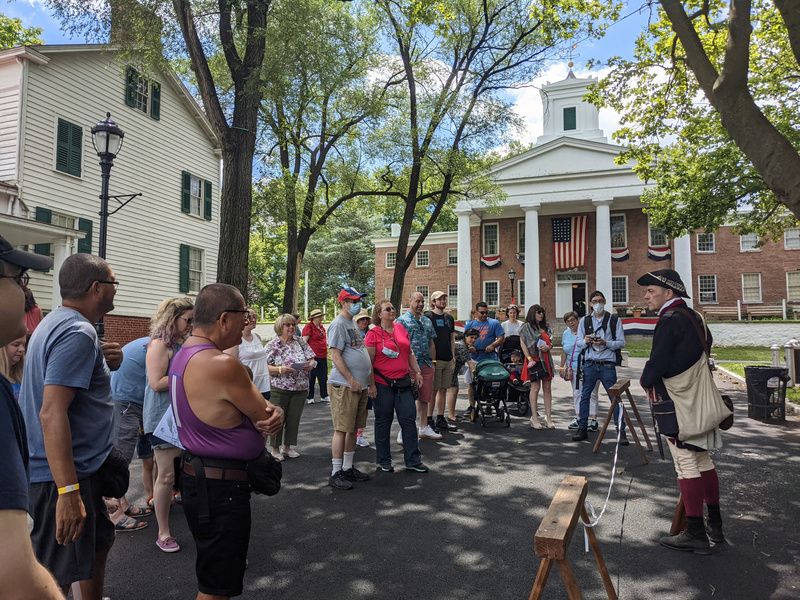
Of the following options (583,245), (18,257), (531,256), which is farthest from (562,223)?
(18,257)

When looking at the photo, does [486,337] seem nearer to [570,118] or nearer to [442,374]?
[442,374]

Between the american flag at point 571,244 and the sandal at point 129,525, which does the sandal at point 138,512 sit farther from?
the american flag at point 571,244

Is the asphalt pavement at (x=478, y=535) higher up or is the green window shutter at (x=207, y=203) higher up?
the green window shutter at (x=207, y=203)

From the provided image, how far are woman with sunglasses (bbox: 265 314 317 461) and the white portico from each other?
29682 millimetres

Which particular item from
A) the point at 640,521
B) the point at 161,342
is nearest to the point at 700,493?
the point at 640,521

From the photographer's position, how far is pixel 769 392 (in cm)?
975

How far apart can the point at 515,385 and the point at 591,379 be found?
Result: 1.90 m

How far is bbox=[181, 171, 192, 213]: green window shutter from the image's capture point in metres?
20.6

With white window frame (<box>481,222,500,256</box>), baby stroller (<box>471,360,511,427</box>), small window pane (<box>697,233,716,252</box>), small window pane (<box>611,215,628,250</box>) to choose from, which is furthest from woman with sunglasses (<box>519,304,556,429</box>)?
small window pane (<box>697,233,716,252</box>)

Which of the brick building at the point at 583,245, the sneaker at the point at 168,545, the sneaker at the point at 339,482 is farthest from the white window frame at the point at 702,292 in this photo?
the sneaker at the point at 168,545

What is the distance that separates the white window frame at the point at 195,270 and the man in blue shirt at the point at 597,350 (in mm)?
16593

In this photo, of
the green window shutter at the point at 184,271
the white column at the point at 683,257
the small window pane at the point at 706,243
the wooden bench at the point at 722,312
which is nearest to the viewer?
the green window shutter at the point at 184,271

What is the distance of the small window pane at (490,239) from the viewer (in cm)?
4187

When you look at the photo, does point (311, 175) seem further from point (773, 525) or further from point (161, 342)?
point (773, 525)
